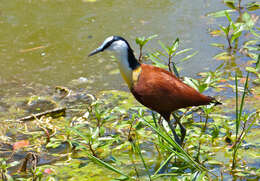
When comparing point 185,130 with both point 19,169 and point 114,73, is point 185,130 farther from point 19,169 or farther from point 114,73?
point 114,73

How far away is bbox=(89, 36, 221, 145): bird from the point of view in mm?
4031

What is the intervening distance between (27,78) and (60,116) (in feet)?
3.24

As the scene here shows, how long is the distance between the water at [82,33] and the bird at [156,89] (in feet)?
4.07

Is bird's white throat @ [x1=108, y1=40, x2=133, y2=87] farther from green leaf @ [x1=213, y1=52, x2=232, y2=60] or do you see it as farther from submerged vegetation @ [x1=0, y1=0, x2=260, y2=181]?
green leaf @ [x1=213, y1=52, x2=232, y2=60]

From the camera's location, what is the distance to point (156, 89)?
13.3ft

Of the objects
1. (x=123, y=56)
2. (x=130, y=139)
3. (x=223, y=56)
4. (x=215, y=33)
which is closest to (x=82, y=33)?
(x=215, y=33)

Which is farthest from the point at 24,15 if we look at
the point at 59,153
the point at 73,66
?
the point at 59,153

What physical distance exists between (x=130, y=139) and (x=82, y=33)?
2606 millimetres

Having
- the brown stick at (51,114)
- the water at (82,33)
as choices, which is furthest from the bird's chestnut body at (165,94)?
the water at (82,33)

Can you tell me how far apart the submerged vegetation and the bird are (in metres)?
0.13

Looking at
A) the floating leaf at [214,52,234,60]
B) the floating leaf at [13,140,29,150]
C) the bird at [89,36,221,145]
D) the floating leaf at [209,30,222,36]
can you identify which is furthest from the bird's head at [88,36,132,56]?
the floating leaf at [209,30,222,36]

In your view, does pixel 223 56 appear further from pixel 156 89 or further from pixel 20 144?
pixel 20 144

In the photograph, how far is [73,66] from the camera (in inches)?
230

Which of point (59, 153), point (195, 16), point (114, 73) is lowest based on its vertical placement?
point (59, 153)
